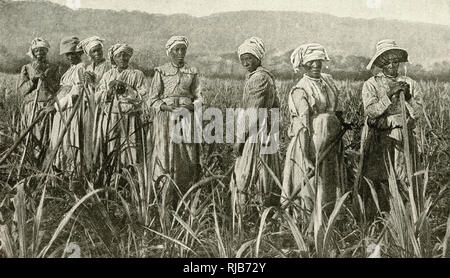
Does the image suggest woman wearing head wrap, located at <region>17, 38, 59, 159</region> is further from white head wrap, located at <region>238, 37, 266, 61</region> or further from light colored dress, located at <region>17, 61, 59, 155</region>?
white head wrap, located at <region>238, 37, 266, 61</region>

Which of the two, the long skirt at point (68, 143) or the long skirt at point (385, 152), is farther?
the long skirt at point (385, 152)

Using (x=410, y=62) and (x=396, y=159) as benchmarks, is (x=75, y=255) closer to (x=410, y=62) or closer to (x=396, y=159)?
(x=396, y=159)

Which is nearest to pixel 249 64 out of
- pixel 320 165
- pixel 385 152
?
pixel 320 165

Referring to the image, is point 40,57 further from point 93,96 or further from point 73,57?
point 93,96

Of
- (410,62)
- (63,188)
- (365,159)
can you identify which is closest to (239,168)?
(365,159)

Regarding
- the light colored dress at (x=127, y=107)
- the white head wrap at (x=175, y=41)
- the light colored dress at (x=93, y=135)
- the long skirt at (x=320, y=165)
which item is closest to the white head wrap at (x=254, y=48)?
the white head wrap at (x=175, y=41)

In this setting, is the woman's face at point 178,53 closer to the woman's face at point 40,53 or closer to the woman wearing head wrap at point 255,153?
the woman wearing head wrap at point 255,153

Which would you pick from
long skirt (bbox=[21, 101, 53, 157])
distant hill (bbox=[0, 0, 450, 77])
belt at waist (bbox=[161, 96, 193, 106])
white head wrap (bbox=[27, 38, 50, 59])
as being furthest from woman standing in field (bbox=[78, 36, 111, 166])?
belt at waist (bbox=[161, 96, 193, 106])
